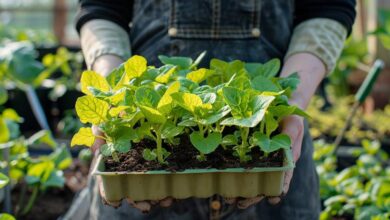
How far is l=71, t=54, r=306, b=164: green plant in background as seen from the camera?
1.06 meters

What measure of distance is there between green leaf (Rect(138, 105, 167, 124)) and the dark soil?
0.27 feet

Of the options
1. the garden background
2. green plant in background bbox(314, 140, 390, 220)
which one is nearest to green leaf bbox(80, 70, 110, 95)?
the garden background

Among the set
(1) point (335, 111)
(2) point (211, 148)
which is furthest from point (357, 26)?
(2) point (211, 148)

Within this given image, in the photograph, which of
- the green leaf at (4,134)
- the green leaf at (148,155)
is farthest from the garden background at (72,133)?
the green leaf at (148,155)

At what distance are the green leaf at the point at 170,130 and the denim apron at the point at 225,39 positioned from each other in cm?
32

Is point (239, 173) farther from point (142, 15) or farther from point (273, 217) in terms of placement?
point (142, 15)

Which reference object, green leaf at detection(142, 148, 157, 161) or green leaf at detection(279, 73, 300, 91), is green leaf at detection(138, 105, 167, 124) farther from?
green leaf at detection(279, 73, 300, 91)

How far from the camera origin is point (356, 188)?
6.51 ft

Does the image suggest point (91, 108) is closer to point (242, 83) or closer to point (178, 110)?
point (178, 110)

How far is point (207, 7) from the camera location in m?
1.43

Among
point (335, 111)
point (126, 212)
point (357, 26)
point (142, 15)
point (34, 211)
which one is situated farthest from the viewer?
point (357, 26)

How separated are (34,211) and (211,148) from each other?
4.07 ft

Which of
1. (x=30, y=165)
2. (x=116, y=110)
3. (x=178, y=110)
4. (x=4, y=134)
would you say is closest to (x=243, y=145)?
(x=178, y=110)

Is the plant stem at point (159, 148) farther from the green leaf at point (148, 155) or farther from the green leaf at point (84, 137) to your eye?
the green leaf at point (84, 137)
